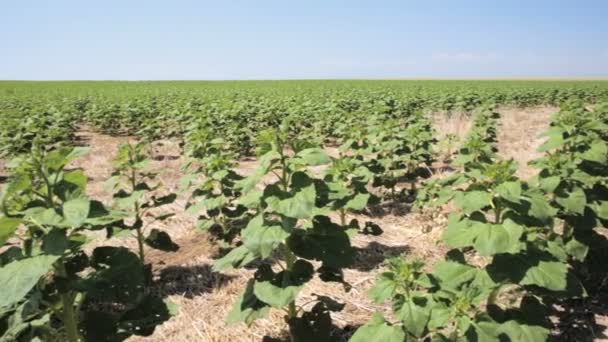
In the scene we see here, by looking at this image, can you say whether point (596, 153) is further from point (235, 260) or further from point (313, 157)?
point (235, 260)

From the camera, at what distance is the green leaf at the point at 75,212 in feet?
7.27

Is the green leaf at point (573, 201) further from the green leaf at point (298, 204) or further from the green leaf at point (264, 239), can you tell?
the green leaf at point (264, 239)

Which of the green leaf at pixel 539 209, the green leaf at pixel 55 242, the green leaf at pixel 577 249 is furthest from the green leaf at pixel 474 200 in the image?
the green leaf at pixel 55 242

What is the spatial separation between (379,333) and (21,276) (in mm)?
1897

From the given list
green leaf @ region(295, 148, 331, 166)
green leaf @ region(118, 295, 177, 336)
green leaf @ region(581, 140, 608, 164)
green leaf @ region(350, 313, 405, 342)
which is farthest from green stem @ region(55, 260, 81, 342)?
green leaf @ region(581, 140, 608, 164)

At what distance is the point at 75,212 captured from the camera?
7.46ft

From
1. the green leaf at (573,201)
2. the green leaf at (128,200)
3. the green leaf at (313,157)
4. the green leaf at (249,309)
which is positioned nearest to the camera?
the green leaf at (313,157)

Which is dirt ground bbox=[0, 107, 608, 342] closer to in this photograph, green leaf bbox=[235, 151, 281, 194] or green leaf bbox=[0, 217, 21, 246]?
green leaf bbox=[235, 151, 281, 194]

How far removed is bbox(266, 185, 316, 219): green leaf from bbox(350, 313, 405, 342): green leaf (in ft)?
2.54

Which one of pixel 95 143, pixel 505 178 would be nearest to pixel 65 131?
pixel 95 143

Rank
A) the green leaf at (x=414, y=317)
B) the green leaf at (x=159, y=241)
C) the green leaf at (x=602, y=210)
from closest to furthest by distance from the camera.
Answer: the green leaf at (x=414, y=317) < the green leaf at (x=602, y=210) < the green leaf at (x=159, y=241)

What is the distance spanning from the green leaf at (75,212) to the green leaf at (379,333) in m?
1.67

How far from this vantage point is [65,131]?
42.3 ft

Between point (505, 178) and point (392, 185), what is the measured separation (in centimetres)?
438
